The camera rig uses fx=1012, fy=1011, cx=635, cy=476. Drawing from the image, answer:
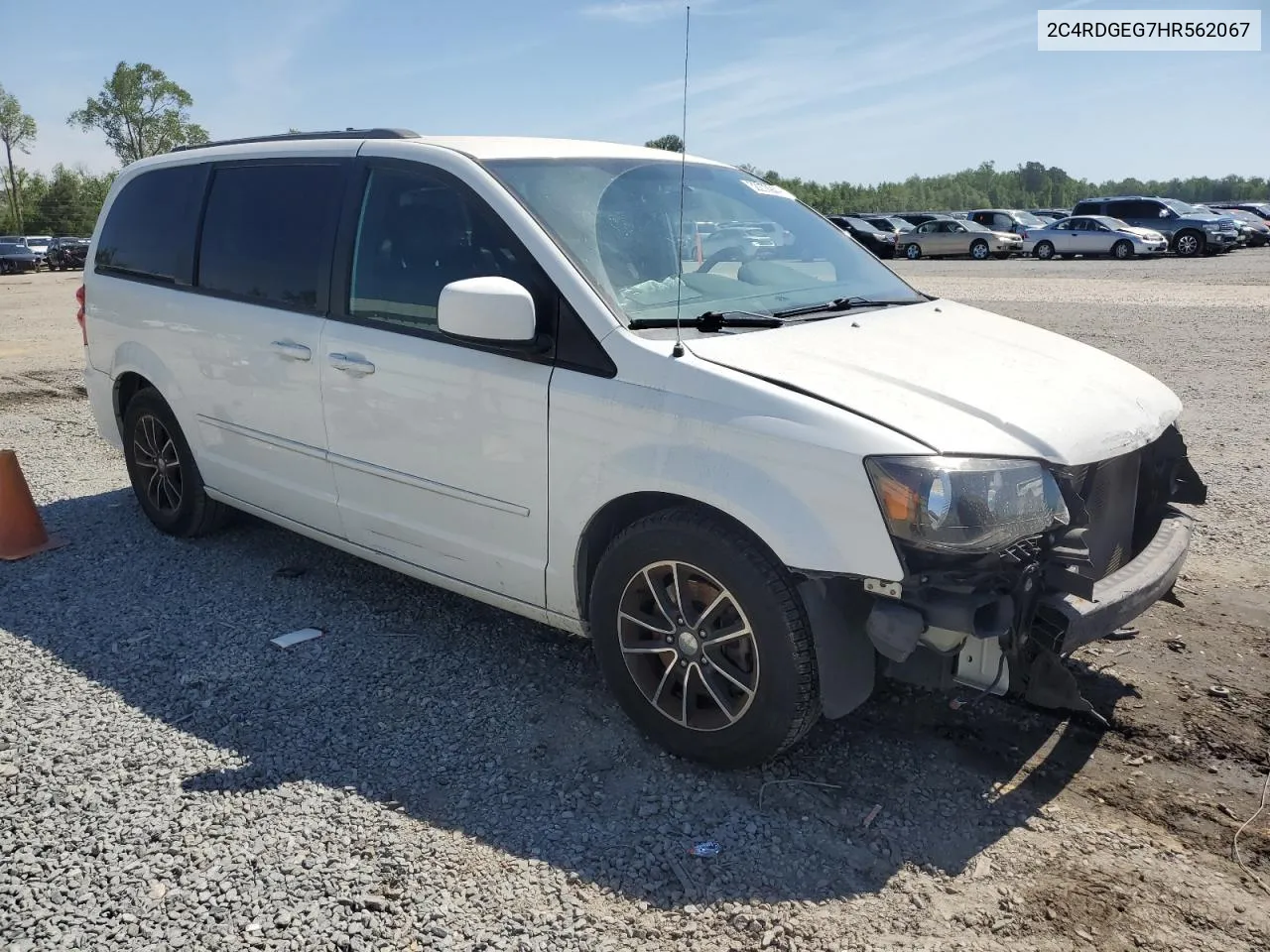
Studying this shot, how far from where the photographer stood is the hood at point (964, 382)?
2920mm

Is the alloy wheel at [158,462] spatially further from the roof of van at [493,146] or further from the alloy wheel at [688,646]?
the alloy wheel at [688,646]

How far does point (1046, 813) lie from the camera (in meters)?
3.10

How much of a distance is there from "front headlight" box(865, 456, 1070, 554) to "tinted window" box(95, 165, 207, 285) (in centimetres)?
386

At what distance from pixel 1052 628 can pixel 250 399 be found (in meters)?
3.57

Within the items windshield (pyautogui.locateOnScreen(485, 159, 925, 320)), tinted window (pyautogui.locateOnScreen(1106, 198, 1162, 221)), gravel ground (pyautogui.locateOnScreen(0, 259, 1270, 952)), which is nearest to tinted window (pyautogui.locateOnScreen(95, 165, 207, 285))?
gravel ground (pyautogui.locateOnScreen(0, 259, 1270, 952))

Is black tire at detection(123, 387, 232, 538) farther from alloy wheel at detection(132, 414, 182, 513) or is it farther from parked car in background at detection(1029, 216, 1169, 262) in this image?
parked car in background at detection(1029, 216, 1169, 262)

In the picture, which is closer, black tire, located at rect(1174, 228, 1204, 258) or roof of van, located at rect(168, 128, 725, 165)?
roof of van, located at rect(168, 128, 725, 165)

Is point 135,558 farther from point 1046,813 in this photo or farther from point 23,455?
point 1046,813

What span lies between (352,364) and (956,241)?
117 ft

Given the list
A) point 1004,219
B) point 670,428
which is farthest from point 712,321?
point 1004,219

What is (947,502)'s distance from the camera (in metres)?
2.75

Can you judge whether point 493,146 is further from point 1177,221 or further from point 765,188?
point 1177,221

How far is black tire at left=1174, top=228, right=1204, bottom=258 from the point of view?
3175 cm

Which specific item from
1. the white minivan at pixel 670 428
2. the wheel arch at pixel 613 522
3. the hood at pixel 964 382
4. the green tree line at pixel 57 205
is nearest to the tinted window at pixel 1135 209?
the white minivan at pixel 670 428
